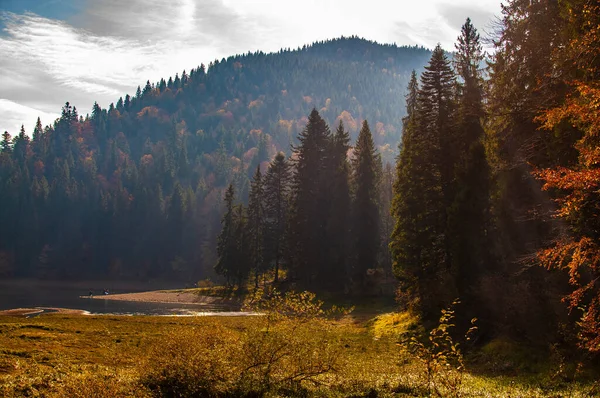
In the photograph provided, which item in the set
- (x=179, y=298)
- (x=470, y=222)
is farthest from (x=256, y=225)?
(x=470, y=222)

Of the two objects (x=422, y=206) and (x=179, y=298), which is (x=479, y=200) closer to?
(x=422, y=206)

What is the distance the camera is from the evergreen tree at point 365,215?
5678cm

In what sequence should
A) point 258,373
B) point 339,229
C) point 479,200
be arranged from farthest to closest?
point 339,229, point 479,200, point 258,373

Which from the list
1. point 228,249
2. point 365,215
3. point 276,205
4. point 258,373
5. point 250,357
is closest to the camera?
point 250,357

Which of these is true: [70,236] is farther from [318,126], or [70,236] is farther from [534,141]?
[534,141]

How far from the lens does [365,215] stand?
190 feet

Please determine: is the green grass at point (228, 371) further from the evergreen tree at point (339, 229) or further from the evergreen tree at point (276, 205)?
the evergreen tree at point (276, 205)

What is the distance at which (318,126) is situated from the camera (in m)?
68.1

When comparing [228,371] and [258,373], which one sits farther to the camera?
[258,373]

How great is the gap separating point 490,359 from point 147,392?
666 inches

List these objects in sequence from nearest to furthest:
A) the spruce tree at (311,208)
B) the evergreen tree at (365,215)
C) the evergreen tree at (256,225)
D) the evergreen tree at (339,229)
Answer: the evergreen tree at (365,215), the evergreen tree at (339,229), the spruce tree at (311,208), the evergreen tree at (256,225)

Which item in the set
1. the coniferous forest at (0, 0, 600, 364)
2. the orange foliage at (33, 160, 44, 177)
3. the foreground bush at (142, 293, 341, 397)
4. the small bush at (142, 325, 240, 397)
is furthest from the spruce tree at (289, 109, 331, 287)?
the orange foliage at (33, 160, 44, 177)

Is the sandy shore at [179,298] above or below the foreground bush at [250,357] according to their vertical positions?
below

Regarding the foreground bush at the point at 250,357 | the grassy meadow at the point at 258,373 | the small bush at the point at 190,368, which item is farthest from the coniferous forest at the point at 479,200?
the small bush at the point at 190,368
